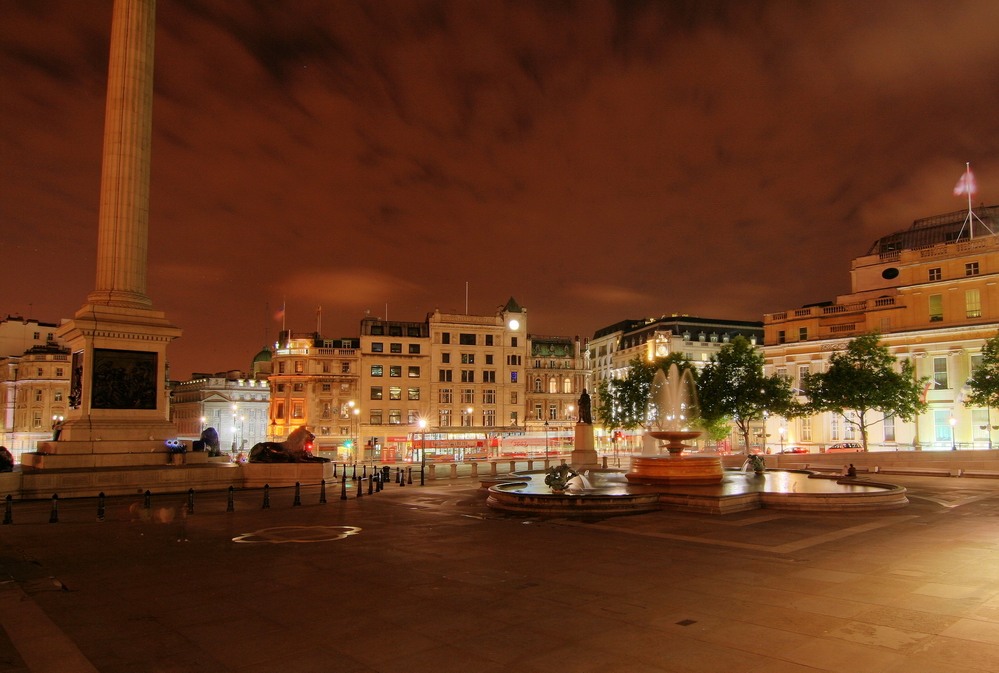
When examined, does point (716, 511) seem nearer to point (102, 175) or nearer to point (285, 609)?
point (285, 609)

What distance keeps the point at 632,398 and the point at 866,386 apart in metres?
21.8

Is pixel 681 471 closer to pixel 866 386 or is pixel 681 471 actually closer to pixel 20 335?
pixel 866 386

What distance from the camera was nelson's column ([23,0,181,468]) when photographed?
27172 millimetres

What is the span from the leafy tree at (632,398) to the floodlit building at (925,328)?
14.1 metres

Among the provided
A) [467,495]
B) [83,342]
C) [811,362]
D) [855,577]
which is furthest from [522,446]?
[855,577]

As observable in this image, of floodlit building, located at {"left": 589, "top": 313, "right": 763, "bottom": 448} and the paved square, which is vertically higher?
floodlit building, located at {"left": 589, "top": 313, "right": 763, "bottom": 448}

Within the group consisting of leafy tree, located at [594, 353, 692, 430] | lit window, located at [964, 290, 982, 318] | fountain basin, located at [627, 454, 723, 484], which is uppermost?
lit window, located at [964, 290, 982, 318]

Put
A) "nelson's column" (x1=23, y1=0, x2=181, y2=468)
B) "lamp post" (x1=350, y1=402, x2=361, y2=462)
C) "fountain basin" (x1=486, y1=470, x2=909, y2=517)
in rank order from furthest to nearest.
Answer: "lamp post" (x1=350, y1=402, x2=361, y2=462) < "nelson's column" (x1=23, y1=0, x2=181, y2=468) < "fountain basin" (x1=486, y1=470, x2=909, y2=517)

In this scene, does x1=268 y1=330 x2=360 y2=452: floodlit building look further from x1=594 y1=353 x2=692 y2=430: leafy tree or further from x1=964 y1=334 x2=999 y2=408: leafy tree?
x1=964 y1=334 x2=999 y2=408: leafy tree

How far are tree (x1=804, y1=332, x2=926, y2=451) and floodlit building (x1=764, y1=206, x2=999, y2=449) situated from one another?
364 cm

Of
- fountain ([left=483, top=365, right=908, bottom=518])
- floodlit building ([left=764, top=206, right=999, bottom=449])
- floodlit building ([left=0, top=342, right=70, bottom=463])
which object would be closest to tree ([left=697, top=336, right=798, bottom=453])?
floodlit building ([left=764, top=206, right=999, bottom=449])

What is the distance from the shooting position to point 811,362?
72312mm

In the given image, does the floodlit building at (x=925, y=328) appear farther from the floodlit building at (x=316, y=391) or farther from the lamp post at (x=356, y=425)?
the floodlit building at (x=316, y=391)

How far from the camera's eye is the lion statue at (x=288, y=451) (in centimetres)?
3269
